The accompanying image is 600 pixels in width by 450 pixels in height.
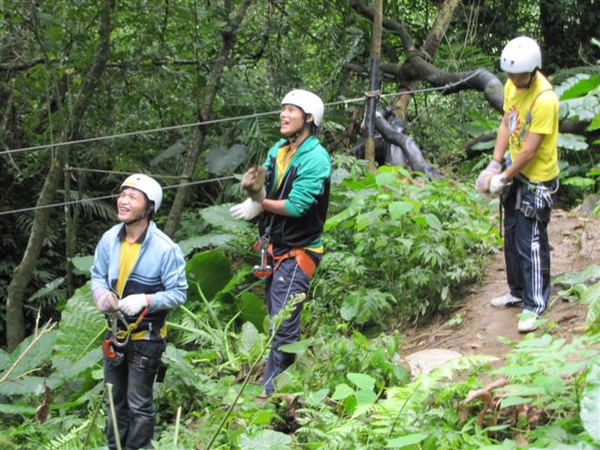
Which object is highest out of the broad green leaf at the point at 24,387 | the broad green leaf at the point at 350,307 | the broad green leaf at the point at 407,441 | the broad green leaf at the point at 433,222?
the broad green leaf at the point at 433,222

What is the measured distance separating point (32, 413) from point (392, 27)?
609cm

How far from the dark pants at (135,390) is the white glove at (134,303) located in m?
0.21

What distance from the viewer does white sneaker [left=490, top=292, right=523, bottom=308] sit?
16.7ft

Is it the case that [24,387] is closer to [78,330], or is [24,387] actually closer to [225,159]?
[78,330]

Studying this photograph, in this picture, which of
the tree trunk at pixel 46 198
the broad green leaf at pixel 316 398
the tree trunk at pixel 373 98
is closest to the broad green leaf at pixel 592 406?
the broad green leaf at pixel 316 398

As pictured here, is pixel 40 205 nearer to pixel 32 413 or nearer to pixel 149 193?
pixel 32 413

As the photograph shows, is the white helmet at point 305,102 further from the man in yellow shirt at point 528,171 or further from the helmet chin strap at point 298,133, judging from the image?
the man in yellow shirt at point 528,171

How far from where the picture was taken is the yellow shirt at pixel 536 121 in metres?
4.37

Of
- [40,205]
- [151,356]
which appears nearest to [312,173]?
[151,356]

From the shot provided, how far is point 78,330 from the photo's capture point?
19.4 ft

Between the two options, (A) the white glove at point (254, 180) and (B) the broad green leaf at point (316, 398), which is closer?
(B) the broad green leaf at point (316, 398)

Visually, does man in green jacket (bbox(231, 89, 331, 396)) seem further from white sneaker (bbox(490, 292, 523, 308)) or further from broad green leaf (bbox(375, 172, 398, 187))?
broad green leaf (bbox(375, 172, 398, 187))

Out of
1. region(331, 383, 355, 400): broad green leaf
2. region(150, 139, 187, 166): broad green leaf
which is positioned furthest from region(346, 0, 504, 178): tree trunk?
region(331, 383, 355, 400): broad green leaf

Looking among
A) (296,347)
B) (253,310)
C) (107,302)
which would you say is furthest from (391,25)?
(107,302)
